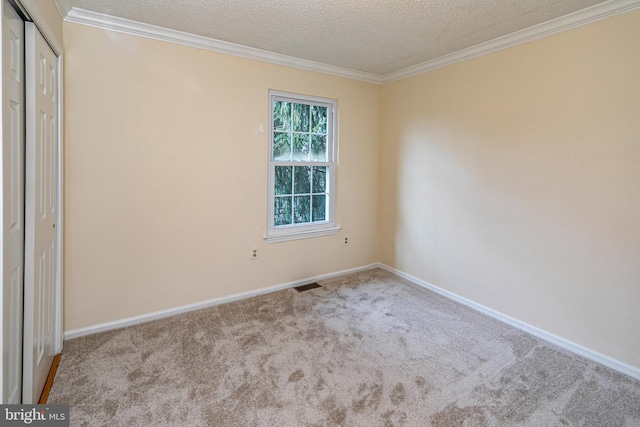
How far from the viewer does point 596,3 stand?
2.18m

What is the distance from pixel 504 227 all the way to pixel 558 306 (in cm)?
72

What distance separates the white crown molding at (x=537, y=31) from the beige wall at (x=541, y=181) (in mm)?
54

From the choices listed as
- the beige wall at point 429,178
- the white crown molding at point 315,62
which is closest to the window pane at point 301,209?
the beige wall at point 429,178

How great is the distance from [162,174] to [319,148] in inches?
66.9

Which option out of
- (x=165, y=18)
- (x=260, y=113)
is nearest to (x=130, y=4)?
(x=165, y=18)

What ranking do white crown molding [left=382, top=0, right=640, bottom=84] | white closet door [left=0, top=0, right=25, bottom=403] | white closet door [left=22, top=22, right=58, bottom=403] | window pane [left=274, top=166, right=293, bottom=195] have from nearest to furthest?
white closet door [left=0, top=0, right=25, bottom=403], white closet door [left=22, top=22, right=58, bottom=403], white crown molding [left=382, top=0, right=640, bottom=84], window pane [left=274, top=166, right=293, bottom=195]

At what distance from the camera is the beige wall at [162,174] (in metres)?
2.50

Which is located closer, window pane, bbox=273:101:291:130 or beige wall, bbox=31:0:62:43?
beige wall, bbox=31:0:62:43

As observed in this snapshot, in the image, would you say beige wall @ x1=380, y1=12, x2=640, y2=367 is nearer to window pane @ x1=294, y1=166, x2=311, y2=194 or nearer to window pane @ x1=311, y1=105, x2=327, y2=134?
window pane @ x1=311, y1=105, x2=327, y2=134

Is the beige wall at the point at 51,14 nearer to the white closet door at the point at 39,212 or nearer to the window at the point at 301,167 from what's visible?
the white closet door at the point at 39,212

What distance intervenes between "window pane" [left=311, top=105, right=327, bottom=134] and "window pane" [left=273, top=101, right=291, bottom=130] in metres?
0.31

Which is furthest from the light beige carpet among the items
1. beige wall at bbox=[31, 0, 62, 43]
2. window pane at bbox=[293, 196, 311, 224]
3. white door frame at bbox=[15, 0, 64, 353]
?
beige wall at bbox=[31, 0, 62, 43]

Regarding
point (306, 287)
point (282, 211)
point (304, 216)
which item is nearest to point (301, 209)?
point (304, 216)

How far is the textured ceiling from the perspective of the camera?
89.0 inches
